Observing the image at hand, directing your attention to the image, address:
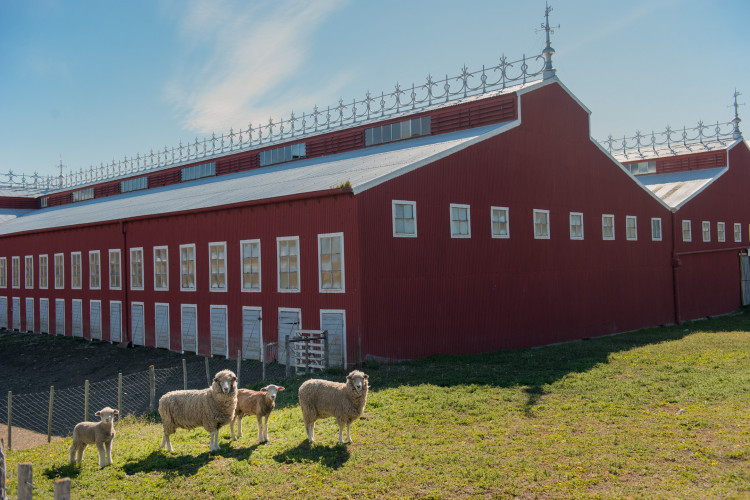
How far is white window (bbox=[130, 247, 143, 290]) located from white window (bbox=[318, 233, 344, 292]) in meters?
12.3

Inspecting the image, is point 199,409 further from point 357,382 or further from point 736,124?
point 736,124

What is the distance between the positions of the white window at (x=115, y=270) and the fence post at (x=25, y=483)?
24847mm

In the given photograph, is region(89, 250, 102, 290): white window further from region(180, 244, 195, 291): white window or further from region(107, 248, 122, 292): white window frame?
region(180, 244, 195, 291): white window

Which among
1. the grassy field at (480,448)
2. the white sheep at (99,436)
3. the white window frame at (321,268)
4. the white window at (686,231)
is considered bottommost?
the grassy field at (480,448)

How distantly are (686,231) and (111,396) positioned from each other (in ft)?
105

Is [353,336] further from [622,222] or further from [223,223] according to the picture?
[622,222]

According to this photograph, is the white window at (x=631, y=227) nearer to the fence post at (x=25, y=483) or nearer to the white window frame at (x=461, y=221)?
the white window frame at (x=461, y=221)

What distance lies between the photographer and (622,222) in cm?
3272

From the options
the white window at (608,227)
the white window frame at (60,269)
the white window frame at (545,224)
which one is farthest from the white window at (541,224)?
the white window frame at (60,269)

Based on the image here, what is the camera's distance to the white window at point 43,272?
37.3m

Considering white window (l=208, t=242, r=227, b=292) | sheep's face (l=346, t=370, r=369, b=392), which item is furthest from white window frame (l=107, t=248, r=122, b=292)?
sheep's face (l=346, t=370, r=369, b=392)

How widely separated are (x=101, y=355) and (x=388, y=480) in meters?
22.2

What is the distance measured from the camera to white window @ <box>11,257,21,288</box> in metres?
40.2

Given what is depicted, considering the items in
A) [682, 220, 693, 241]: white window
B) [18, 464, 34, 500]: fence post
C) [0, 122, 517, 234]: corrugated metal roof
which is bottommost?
[18, 464, 34, 500]: fence post
